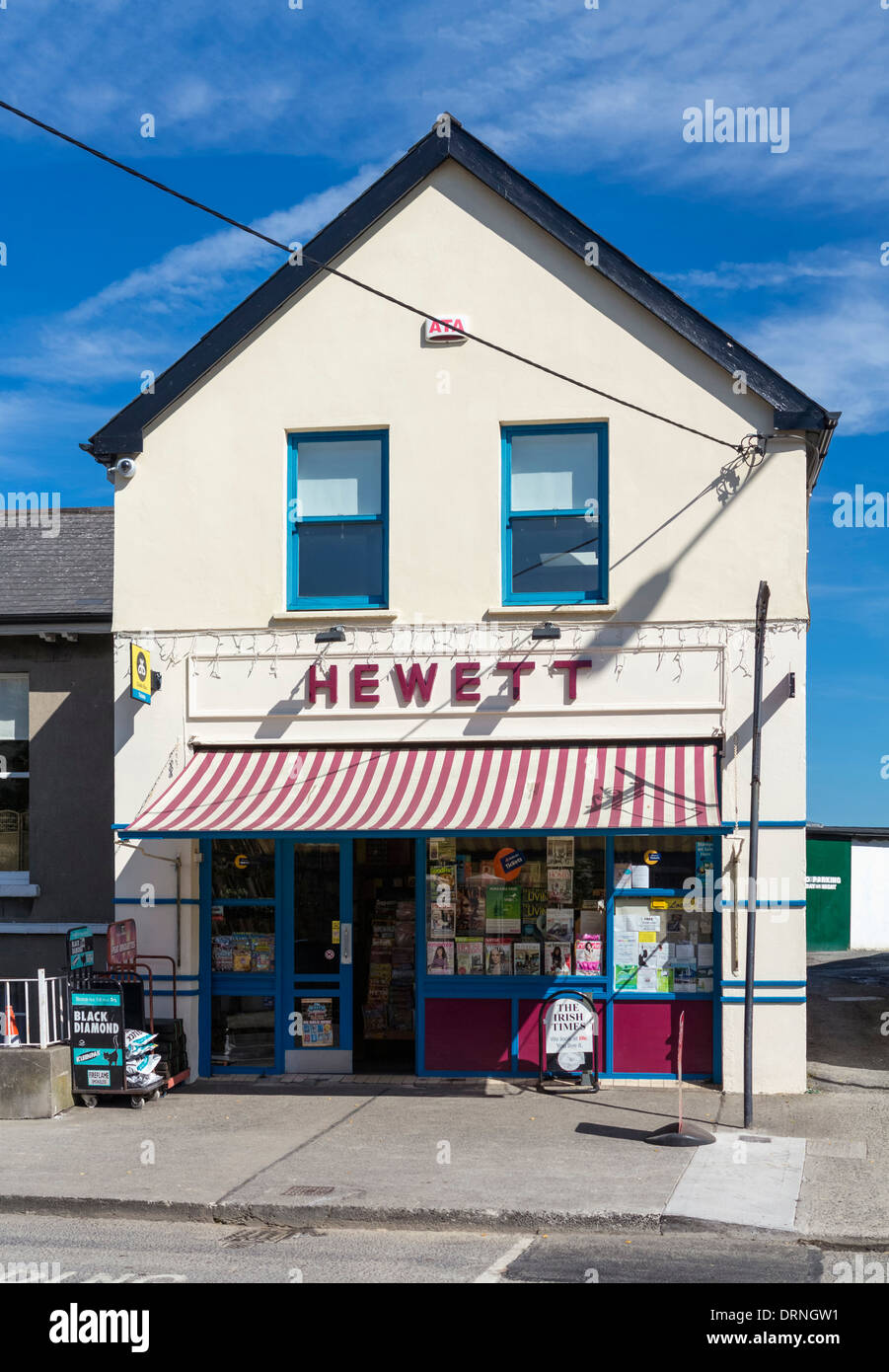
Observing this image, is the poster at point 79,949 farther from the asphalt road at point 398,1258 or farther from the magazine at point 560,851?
the magazine at point 560,851

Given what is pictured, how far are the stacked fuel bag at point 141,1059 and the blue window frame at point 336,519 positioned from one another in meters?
4.38

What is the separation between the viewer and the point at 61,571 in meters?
15.7

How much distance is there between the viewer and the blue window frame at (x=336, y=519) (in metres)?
13.1

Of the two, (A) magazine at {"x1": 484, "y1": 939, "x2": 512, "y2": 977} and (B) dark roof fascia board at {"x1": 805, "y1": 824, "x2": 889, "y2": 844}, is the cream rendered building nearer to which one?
(A) magazine at {"x1": 484, "y1": 939, "x2": 512, "y2": 977}

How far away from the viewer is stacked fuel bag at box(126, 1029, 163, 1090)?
11.9m

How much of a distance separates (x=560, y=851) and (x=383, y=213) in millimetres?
6544

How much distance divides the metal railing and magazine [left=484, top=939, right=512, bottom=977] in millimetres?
3956

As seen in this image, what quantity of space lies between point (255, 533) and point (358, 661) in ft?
5.51

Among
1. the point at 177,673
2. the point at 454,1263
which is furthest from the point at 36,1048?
the point at 454,1263

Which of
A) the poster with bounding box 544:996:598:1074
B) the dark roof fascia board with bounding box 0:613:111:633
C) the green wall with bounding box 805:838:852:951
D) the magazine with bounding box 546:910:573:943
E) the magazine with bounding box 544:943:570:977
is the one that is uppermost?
the dark roof fascia board with bounding box 0:613:111:633

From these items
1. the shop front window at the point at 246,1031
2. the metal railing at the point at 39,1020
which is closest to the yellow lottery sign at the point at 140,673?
the metal railing at the point at 39,1020

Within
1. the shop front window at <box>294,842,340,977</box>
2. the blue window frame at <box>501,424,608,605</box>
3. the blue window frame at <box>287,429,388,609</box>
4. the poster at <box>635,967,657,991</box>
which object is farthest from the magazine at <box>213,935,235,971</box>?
the blue window frame at <box>501,424,608,605</box>

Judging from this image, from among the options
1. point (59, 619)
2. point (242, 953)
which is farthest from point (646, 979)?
point (59, 619)

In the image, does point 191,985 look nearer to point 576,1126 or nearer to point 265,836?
point 265,836
